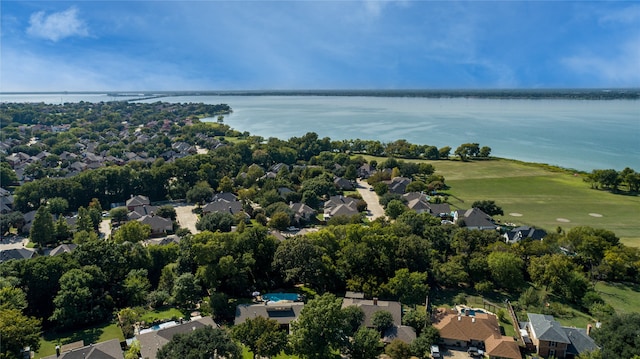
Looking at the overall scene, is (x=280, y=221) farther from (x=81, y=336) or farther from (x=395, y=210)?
(x=81, y=336)

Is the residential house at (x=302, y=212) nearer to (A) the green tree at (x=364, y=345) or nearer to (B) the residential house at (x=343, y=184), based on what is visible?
(B) the residential house at (x=343, y=184)

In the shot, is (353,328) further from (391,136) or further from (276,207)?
(391,136)

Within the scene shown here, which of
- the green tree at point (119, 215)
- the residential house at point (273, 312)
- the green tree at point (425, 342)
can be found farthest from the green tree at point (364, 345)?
the green tree at point (119, 215)

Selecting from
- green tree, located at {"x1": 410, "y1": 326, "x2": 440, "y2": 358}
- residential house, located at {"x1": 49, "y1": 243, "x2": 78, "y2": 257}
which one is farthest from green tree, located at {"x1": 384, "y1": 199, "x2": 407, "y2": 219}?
residential house, located at {"x1": 49, "y1": 243, "x2": 78, "y2": 257}

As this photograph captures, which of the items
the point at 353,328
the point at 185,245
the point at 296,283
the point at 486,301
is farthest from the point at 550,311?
the point at 185,245

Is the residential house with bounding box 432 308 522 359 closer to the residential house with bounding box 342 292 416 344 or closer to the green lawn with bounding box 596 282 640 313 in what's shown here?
the residential house with bounding box 342 292 416 344

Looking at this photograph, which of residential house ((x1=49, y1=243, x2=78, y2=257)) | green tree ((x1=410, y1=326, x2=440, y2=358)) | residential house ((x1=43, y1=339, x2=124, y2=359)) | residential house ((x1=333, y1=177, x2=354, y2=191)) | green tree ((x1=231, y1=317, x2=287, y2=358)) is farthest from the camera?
residential house ((x1=333, y1=177, x2=354, y2=191))
